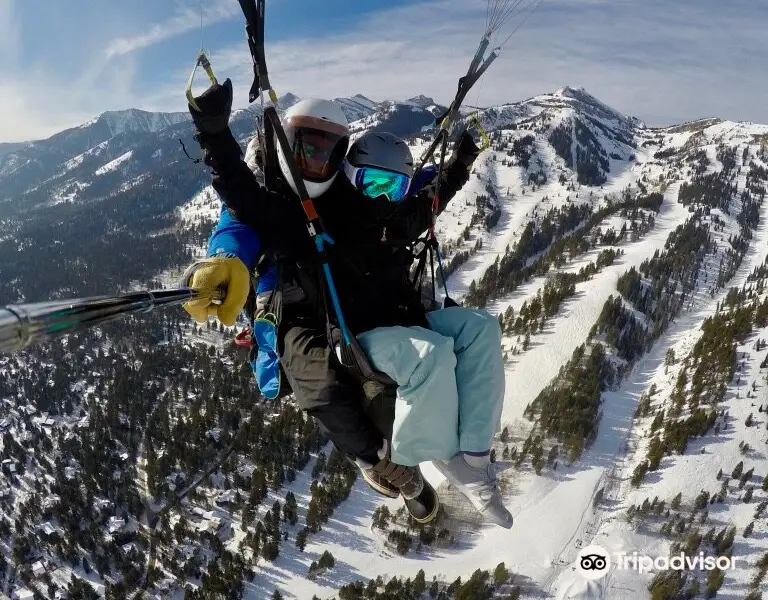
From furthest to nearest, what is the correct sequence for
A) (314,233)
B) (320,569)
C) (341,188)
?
1. (320,569)
2. (341,188)
3. (314,233)

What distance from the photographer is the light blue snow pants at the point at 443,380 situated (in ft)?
12.0

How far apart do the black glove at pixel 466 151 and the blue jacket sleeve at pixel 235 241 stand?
2.71 metres

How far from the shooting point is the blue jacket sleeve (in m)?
3.80

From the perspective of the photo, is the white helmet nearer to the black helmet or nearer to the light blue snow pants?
the black helmet

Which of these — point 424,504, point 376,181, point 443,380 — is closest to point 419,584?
point 424,504

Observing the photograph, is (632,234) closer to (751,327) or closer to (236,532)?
(751,327)

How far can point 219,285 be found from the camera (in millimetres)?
3545

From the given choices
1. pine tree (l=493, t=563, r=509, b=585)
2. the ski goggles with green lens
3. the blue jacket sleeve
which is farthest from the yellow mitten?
pine tree (l=493, t=563, r=509, b=585)

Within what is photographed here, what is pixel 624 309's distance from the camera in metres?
67.1

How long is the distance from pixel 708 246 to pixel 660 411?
2634 inches

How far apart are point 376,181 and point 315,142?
0.62 meters

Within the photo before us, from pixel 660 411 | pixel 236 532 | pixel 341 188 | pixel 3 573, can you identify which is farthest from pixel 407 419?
pixel 3 573

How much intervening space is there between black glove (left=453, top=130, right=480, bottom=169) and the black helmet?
4.60 feet

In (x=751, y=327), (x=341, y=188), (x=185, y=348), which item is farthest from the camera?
(x=185, y=348)
